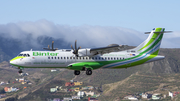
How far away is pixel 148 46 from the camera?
2405 inches

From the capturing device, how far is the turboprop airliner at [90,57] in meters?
53.2

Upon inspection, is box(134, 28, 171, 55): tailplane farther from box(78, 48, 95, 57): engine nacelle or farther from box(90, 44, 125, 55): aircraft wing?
box(78, 48, 95, 57): engine nacelle

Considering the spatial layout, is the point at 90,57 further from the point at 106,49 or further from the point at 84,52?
the point at 106,49

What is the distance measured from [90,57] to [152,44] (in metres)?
14.6

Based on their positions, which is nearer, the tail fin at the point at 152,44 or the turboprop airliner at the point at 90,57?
the turboprop airliner at the point at 90,57

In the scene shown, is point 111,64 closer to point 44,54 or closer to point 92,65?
point 92,65

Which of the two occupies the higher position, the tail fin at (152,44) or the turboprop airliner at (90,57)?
the tail fin at (152,44)

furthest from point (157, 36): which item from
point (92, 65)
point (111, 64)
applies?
point (92, 65)

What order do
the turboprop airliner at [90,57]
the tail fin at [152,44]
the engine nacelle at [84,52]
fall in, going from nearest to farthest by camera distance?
the turboprop airliner at [90,57] < the engine nacelle at [84,52] < the tail fin at [152,44]

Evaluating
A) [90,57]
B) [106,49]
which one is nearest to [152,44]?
[106,49]

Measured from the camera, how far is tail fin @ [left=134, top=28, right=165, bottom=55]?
61.0 meters

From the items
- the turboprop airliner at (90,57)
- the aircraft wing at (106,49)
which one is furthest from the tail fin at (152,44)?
the aircraft wing at (106,49)

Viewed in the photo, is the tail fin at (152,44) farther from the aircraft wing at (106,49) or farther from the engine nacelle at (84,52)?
the engine nacelle at (84,52)

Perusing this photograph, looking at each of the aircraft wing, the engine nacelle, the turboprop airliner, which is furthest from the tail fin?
the engine nacelle
